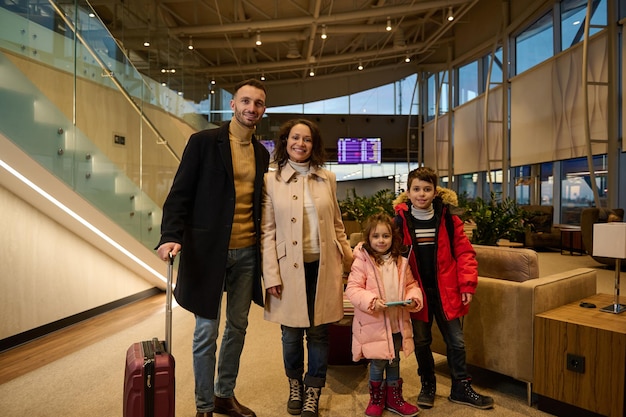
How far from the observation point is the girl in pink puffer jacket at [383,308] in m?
2.48

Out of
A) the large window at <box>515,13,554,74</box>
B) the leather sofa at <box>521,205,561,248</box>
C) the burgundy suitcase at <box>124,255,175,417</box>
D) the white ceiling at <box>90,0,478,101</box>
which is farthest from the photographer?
the large window at <box>515,13,554,74</box>

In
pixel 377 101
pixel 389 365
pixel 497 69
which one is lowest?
pixel 389 365

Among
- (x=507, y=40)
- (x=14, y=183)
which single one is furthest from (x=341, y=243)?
(x=507, y=40)

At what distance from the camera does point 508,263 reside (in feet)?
9.66

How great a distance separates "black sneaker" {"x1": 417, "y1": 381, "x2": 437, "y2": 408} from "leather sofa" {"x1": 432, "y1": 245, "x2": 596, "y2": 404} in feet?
1.23

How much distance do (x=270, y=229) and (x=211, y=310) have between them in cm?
52

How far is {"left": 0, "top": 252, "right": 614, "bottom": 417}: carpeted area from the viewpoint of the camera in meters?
2.65

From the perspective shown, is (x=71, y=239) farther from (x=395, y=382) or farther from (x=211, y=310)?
(x=395, y=382)

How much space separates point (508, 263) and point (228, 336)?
6.08 feet

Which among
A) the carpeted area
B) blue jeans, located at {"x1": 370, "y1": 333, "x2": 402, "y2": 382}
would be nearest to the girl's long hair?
blue jeans, located at {"x1": 370, "y1": 333, "x2": 402, "y2": 382}

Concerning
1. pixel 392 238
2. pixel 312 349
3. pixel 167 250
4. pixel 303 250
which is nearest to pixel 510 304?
pixel 392 238

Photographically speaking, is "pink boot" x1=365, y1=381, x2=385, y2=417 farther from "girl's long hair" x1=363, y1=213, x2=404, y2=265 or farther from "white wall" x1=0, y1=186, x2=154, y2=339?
"white wall" x1=0, y1=186, x2=154, y2=339

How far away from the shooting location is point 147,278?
18.9 ft

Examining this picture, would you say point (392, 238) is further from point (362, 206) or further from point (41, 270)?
point (362, 206)
